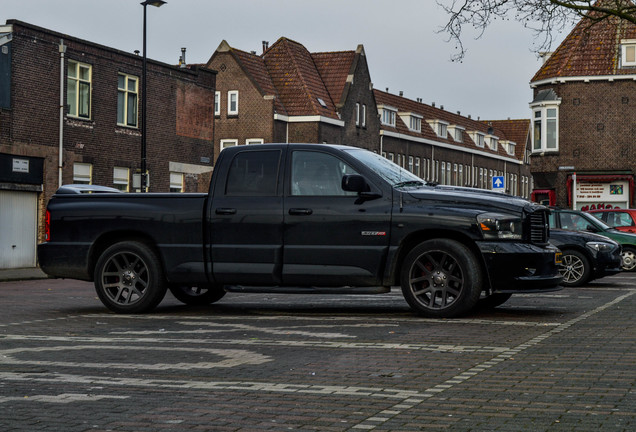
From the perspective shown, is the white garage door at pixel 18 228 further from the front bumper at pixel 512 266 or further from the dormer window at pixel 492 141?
the dormer window at pixel 492 141

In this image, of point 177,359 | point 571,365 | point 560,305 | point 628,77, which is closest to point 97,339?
point 177,359

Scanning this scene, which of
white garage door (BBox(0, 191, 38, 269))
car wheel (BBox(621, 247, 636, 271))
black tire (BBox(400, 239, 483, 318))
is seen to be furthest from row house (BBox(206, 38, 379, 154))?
black tire (BBox(400, 239, 483, 318))

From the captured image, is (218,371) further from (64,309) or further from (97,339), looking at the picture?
(64,309)

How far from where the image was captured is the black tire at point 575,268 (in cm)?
1861

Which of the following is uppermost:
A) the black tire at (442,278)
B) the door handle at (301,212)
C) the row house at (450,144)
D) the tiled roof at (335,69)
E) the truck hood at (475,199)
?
the tiled roof at (335,69)

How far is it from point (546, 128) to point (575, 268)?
3134 centimetres

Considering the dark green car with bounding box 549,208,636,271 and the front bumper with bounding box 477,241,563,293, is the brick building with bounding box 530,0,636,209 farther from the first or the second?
the front bumper with bounding box 477,241,563,293

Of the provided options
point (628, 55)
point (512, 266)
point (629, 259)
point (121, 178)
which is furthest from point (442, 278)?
point (628, 55)

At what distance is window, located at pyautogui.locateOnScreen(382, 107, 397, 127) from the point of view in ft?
231

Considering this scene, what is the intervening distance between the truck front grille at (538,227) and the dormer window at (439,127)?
228 ft

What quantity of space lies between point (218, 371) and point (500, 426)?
105 inches

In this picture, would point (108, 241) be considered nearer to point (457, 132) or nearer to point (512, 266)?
point (512, 266)

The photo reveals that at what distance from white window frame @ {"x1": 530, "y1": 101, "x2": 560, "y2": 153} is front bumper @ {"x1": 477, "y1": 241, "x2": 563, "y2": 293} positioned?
3887cm

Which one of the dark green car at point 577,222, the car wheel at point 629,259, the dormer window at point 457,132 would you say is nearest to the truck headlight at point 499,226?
→ the dark green car at point 577,222
